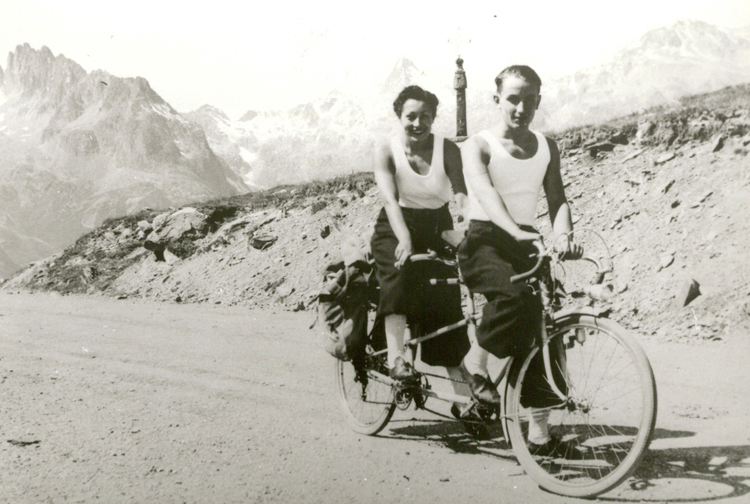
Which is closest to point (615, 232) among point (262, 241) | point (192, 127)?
point (262, 241)

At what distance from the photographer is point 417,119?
3.81 meters

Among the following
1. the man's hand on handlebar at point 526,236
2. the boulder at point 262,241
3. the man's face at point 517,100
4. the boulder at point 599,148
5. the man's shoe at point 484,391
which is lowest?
the man's shoe at point 484,391

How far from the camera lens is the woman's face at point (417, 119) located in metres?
3.81

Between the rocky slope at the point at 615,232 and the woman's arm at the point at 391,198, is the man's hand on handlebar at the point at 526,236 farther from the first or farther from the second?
the rocky slope at the point at 615,232

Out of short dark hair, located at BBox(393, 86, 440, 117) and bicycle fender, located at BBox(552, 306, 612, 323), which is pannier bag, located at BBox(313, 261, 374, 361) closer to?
short dark hair, located at BBox(393, 86, 440, 117)

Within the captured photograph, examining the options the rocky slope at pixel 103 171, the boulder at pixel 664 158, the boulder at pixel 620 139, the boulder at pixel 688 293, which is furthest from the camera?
the rocky slope at pixel 103 171

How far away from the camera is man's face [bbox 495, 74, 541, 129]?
11.0ft

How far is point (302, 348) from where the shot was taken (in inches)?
286

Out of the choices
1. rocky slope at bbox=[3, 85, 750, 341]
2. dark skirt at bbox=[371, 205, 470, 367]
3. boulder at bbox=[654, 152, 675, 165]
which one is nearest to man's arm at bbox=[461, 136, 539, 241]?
dark skirt at bbox=[371, 205, 470, 367]

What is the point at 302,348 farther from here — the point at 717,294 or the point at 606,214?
the point at 606,214

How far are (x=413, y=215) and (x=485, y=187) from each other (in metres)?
0.65

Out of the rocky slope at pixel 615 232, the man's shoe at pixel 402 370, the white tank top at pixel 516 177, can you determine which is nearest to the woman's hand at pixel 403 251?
the white tank top at pixel 516 177

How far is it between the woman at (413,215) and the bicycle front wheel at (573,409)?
0.64 m

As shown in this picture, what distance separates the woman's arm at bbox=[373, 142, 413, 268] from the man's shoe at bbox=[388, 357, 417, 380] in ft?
1.79
